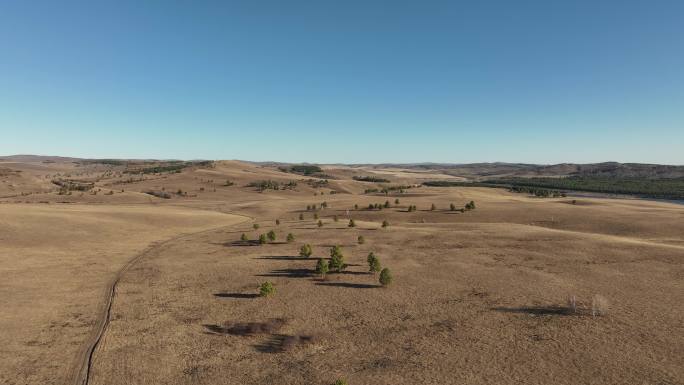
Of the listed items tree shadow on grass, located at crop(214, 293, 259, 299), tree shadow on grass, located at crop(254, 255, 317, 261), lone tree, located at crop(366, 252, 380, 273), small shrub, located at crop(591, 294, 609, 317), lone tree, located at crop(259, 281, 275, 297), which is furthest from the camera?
tree shadow on grass, located at crop(254, 255, 317, 261)

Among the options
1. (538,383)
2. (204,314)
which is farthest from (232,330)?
(538,383)

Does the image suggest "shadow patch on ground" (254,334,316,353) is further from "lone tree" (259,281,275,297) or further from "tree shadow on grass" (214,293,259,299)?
"tree shadow on grass" (214,293,259,299)

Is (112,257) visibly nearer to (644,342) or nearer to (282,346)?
(282,346)

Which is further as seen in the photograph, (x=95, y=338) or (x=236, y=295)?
(x=236, y=295)

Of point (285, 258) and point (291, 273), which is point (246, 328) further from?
point (285, 258)

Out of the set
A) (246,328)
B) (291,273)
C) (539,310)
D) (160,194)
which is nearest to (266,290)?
(246,328)

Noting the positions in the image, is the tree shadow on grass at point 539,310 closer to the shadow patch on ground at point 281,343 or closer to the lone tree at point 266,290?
the shadow patch on ground at point 281,343

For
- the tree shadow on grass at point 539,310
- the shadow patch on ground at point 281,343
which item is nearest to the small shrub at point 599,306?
the tree shadow on grass at point 539,310

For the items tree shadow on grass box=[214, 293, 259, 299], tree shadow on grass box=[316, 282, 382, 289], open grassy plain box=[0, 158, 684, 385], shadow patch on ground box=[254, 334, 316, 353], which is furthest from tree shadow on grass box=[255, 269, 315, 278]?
shadow patch on ground box=[254, 334, 316, 353]
